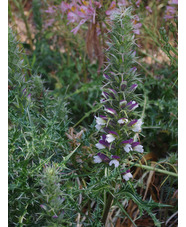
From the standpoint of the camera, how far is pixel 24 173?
121cm

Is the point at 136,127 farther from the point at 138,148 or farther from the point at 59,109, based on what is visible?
the point at 59,109

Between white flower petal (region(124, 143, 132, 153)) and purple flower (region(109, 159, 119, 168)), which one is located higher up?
white flower petal (region(124, 143, 132, 153))

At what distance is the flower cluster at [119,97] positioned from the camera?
1.14m

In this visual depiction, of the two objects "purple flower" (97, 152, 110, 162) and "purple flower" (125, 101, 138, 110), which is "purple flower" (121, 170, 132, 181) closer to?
"purple flower" (97, 152, 110, 162)

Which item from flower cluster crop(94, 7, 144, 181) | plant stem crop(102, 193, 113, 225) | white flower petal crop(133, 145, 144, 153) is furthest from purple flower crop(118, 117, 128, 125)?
plant stem crop(102, 193, 113, 225)

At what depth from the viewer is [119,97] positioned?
121 cm

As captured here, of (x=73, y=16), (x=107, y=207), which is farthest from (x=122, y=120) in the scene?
(x=73, y=16)

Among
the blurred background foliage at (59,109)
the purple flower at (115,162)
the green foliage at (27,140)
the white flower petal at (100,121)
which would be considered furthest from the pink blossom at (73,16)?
the purple flower at (115,162)

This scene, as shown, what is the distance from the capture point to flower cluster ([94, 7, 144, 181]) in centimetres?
114

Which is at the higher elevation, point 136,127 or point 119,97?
point 119,97

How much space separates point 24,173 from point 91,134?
1.48 ft

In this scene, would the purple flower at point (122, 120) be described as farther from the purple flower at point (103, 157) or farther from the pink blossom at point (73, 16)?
the pink blossom at point (73, 16)

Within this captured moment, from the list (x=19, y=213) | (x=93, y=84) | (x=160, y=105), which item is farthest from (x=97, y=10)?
(x=19, y=213)
